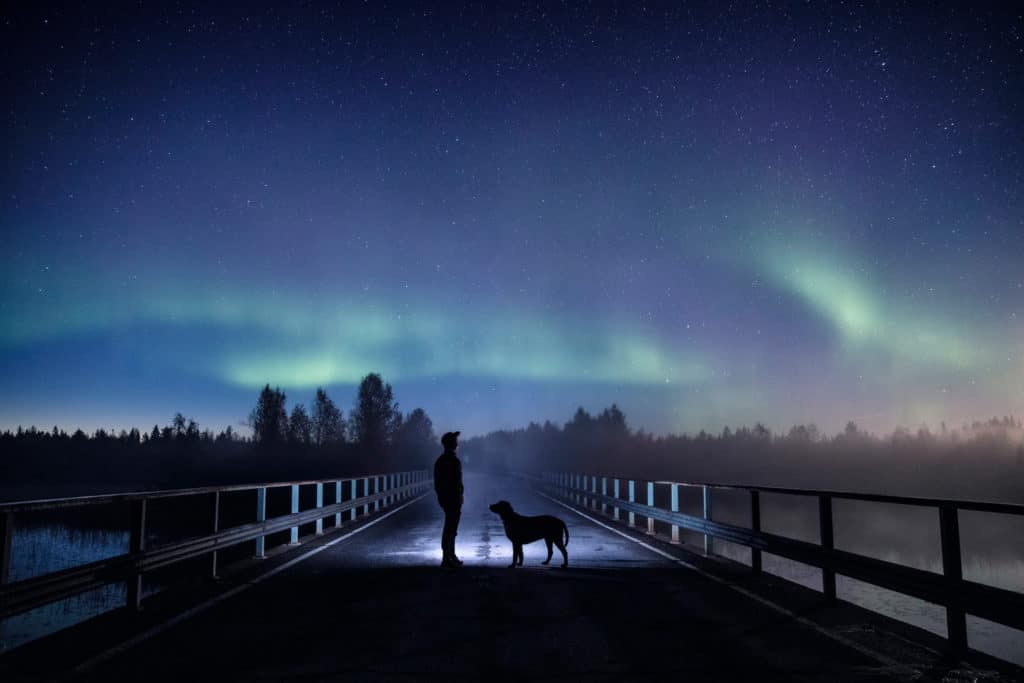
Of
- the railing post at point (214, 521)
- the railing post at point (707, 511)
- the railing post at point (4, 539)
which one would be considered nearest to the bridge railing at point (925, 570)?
the railing post at point (707, 511)

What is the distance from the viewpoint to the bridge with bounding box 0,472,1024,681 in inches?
257

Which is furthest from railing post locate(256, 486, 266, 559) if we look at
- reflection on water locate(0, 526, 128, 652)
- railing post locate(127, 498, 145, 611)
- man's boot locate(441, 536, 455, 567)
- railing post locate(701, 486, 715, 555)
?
railing post locate(701, 486, 715, 555)

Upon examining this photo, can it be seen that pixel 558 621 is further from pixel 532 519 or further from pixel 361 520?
pixel 361 520

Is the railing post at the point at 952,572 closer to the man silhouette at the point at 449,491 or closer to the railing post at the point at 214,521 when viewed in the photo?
the man silhouette at the point at 449,491

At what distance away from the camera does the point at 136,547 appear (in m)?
9.22

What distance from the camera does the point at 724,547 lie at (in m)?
41.7

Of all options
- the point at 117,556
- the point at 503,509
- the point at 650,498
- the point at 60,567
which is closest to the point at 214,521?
the point at 117,556

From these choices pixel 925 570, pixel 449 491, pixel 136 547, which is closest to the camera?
pixel 925 570

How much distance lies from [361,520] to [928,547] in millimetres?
76531

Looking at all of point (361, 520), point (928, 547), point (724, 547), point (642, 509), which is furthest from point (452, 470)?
point (928, 547)

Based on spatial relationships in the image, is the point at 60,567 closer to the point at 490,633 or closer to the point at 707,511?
the point at 707,511

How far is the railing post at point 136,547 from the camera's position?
29.5 feet

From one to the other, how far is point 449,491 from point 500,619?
5.31 metres

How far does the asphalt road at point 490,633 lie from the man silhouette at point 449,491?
1.24ft
